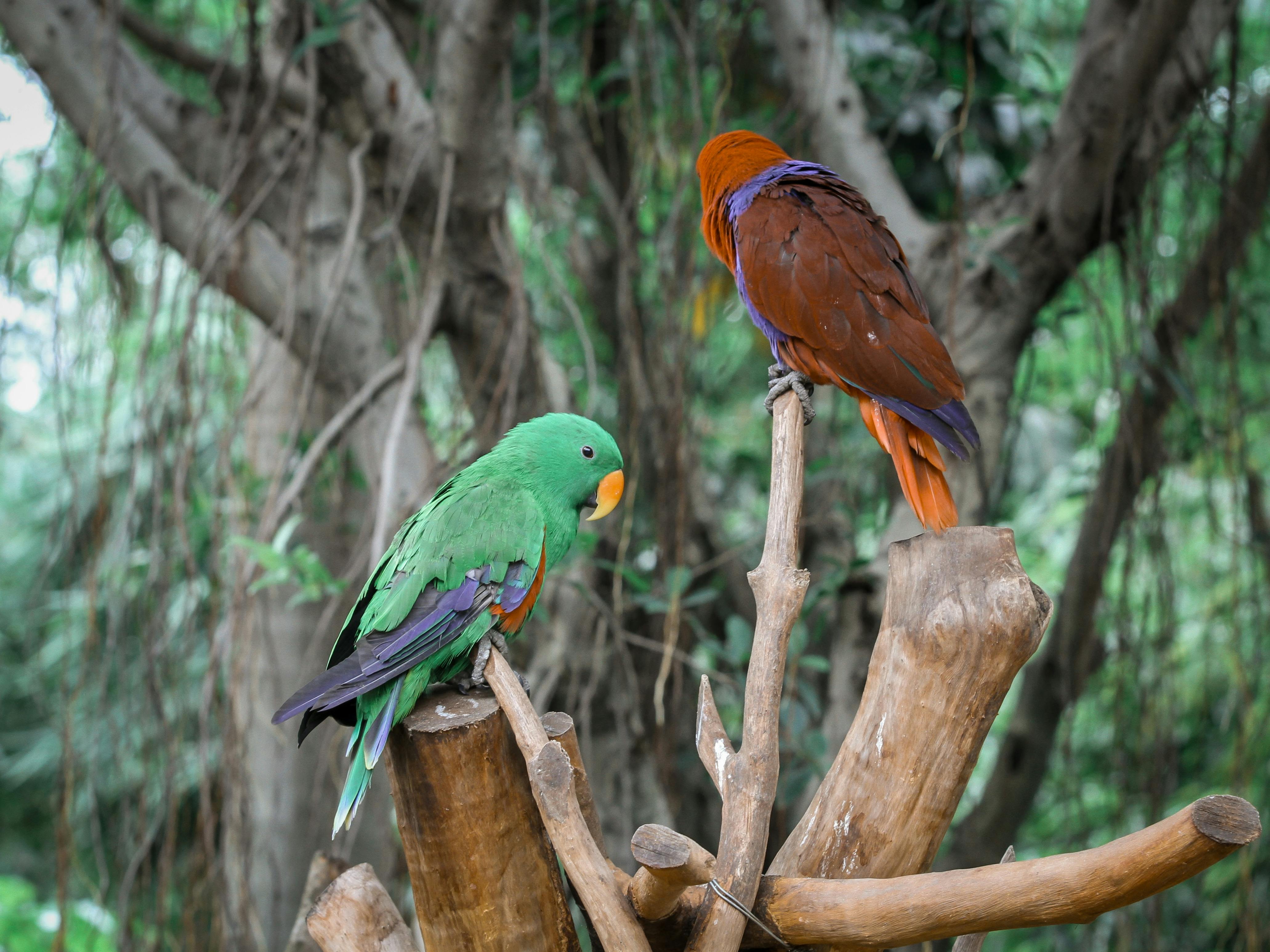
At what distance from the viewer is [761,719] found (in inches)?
50.9

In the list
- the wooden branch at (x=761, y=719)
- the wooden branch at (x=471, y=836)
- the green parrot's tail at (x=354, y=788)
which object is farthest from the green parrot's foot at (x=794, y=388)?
the green parrot's tail at (x=354, y=788)

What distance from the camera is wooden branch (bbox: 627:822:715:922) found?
1.09 m

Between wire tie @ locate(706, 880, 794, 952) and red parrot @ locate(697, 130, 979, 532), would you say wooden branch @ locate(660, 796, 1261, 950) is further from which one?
red parrot @ locate(697, 130, 979, 532)

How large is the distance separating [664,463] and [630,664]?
0.60 metres

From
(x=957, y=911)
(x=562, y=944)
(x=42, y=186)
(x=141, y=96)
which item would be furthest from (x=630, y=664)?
(x=42, y=186)

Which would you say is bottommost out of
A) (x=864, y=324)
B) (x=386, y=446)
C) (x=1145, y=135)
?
(x=864, y=324)

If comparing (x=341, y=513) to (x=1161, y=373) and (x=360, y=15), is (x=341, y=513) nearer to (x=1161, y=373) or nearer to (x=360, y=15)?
(x=360, y=15)

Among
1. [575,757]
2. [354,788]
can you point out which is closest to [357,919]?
[354,788]

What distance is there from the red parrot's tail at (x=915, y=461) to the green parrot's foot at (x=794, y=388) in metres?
0.10

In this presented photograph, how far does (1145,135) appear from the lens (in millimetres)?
2834

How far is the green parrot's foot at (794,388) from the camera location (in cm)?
167

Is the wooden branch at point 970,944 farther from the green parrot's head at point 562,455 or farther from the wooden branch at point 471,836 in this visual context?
the green parrot's head at point 562,455

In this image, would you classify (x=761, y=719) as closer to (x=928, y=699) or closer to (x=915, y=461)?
(x=928, y=699)

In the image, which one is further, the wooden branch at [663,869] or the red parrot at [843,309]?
the red parrot at [843,309]
